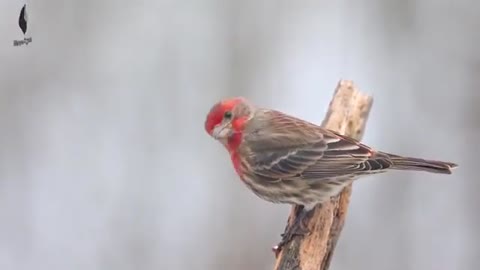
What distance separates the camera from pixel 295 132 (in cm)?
344

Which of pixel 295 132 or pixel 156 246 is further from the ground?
pixel 295 132

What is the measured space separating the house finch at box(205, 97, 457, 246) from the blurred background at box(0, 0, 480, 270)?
1123mm

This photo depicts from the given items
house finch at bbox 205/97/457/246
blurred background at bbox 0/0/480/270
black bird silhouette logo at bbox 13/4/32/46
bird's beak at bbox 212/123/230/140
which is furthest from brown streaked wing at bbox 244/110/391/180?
blurred background at bbox 0/0/480/270

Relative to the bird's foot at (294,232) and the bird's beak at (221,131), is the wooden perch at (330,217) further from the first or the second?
the bird's beak at (221,131)

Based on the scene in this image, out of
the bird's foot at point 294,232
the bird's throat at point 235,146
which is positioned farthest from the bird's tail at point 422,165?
the bird's throat at point 235,146

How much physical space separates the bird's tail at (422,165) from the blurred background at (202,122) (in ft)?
4.28

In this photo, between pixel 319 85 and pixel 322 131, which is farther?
pixel 319 85

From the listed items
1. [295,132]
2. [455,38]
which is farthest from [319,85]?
[295,132]

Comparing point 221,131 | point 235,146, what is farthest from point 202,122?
point 221,131

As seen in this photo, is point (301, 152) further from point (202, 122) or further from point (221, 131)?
point (202, 122)

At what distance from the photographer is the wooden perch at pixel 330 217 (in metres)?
3.09

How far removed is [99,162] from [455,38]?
202cm

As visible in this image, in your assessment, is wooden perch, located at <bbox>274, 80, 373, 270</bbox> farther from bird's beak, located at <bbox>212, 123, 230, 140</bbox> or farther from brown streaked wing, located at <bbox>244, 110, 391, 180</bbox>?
bird's beak, located at <bbox>212, 123, 230, 140</bbox>

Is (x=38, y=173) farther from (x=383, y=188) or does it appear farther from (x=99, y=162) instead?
(x=383, y=188)
